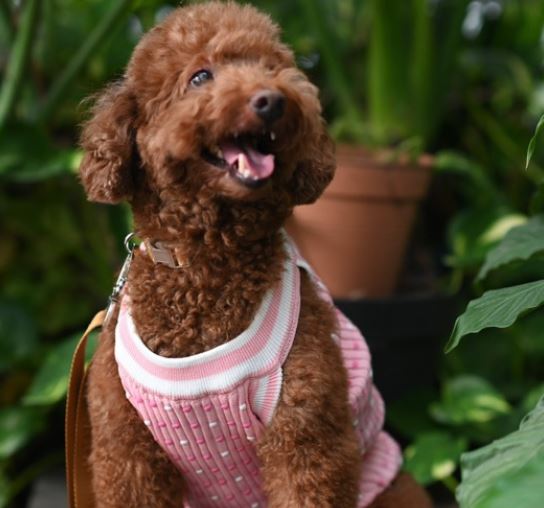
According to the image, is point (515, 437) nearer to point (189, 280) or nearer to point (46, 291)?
point (189, 280)

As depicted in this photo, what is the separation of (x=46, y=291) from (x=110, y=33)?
864mm

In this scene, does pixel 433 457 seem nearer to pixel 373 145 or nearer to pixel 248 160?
pixel 373 145

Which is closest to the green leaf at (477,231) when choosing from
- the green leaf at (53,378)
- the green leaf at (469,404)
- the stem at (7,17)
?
the green leaf at (469,404)

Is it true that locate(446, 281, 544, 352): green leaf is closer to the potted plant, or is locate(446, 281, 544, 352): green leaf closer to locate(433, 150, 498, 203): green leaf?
the potted plant

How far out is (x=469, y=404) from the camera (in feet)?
7.47

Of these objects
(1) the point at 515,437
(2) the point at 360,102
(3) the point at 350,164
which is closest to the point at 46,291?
(3) the point at 350,164

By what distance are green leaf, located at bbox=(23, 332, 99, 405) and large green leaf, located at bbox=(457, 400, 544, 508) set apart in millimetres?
1217

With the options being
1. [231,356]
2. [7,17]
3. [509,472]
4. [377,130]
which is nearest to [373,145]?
[377,130]

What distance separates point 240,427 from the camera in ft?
4.26

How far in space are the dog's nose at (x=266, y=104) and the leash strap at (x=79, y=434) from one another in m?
0.54

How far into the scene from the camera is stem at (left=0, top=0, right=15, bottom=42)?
2408 mm

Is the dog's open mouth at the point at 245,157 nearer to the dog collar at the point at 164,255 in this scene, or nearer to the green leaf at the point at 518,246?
the dog collar at the point at 164,255

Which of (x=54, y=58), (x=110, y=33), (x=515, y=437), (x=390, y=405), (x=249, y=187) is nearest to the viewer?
(x=515, y=437)

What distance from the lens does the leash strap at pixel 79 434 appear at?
1.49 m
